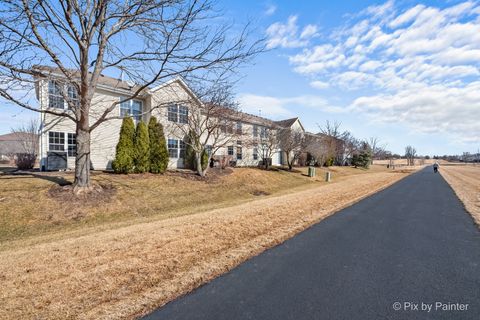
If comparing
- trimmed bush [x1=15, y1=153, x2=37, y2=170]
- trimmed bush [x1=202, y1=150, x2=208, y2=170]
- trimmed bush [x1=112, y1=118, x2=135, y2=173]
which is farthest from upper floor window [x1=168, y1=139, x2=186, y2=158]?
trimmed bush [x1=15, y1=153, x2=37, y2=170]

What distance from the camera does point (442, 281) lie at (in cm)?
375

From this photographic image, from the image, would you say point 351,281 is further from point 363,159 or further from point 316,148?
point 363,159

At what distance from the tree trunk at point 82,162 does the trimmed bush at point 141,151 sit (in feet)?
16.0

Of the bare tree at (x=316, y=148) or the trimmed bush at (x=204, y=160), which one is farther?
the bare tree at (x=316, y=148)

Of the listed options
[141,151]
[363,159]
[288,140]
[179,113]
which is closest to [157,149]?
[141,151]

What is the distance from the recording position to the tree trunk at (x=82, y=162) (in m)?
10.4

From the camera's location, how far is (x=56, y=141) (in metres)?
16.4

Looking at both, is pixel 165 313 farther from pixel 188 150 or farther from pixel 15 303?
pixel 188 150

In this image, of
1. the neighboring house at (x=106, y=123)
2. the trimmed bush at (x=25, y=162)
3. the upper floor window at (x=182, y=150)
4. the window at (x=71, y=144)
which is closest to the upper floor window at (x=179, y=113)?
the neighboring house at (x=106, y=123)

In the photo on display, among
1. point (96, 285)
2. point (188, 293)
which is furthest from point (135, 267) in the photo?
point (188, 293)

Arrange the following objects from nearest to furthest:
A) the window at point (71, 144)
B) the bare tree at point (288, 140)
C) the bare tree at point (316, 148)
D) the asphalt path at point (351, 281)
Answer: the asphalt path at point (351, 281), the window at point (71, 144), the bare tree at point (288, 140), the bare tree at point (316, 148)

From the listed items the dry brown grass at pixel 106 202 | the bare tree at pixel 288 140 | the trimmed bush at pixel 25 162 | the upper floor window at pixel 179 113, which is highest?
the upper floor window at pixel 179 113

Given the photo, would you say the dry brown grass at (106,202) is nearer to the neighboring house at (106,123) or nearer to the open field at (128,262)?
the open field at (128,262)

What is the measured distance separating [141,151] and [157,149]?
3.53 feet
